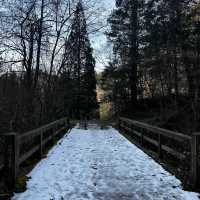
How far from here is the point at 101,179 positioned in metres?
7.04

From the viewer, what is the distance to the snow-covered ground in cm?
590

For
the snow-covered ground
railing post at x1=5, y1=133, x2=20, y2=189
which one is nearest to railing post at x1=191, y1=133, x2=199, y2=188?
the snow-covered ground

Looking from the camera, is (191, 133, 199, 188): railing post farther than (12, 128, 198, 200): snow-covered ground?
Yes

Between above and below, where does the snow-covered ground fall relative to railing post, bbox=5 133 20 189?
below

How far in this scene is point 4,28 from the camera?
1623 centimetres

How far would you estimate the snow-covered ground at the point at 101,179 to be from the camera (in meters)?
5.90

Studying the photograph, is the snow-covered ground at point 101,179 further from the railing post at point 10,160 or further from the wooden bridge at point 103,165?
the railing post at point 10,160

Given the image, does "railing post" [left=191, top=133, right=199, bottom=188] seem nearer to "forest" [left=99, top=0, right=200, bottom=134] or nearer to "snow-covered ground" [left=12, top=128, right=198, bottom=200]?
"snow-covered ground" [left=12, top=128, right=198, bottom=200]

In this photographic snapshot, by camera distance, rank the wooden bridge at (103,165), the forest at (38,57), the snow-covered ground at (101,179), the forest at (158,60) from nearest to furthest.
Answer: the snow-covered ground at (101,179) → the wooden bridge at (103,165) → the forest at (38,57) → the forest at (158,60)

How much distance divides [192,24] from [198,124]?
13623mm

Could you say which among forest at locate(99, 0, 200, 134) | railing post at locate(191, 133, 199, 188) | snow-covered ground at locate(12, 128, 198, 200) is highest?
forest at locate(99, 0, 200, 134)

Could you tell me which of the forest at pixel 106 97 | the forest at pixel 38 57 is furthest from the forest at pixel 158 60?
the forest at pixel 38 57

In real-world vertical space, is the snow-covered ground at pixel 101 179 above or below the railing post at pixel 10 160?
below

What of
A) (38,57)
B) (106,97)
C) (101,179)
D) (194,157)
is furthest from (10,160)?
(106,97)
